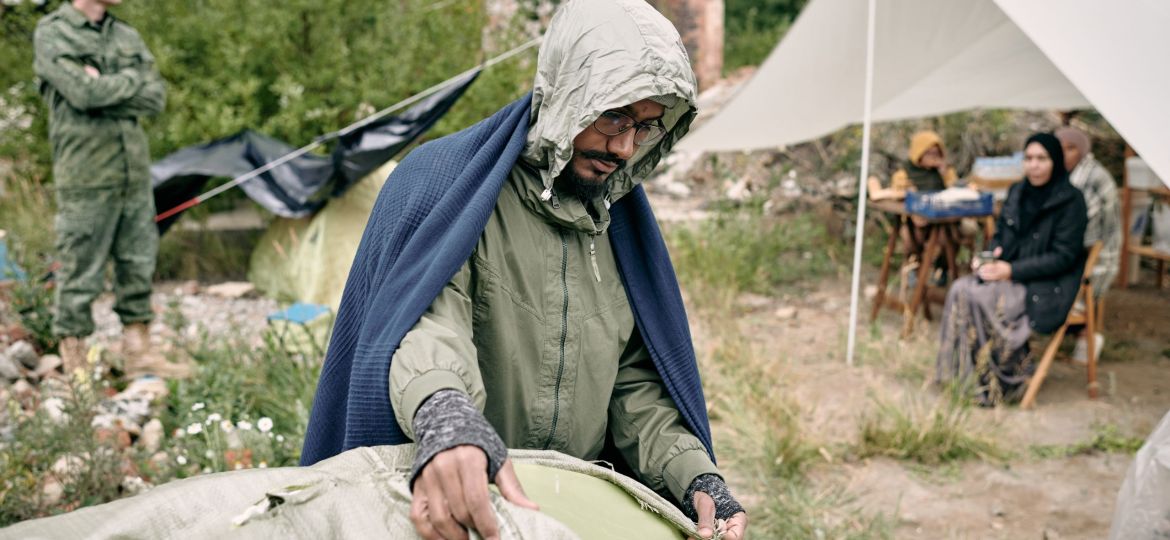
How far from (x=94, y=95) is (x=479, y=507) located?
447cm

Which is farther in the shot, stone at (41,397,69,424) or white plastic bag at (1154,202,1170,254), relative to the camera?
white plastic bag at (1154,202,1170,254)

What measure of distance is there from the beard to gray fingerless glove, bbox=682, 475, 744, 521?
1.96 feet

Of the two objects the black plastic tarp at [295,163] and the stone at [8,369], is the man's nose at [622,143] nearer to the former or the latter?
the stone at [8,369]

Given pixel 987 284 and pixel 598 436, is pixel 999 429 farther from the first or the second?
pixel 598 436

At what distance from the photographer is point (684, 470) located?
198cm

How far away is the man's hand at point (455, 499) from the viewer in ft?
4.35

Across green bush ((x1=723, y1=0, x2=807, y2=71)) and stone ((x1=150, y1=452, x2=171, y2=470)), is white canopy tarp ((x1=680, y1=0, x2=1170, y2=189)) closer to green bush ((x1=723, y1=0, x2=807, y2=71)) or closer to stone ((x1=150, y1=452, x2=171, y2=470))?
stone ((x1=150, y1=452, x2=171, y2=470))

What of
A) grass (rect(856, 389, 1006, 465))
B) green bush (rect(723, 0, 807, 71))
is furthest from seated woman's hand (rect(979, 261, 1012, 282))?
green bush (rect(723, 0, 807, 71))

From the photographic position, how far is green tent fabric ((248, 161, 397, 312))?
6.54 metres

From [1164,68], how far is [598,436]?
240 centimetres

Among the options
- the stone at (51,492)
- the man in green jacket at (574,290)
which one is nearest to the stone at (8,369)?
the stone at (51,492)

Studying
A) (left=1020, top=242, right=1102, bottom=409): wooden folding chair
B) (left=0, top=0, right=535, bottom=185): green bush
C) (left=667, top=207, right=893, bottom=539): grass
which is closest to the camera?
(left=667, top=207, right=893, bottom=539): grass

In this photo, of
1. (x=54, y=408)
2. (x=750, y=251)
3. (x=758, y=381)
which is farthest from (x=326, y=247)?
(x=750, y=251)

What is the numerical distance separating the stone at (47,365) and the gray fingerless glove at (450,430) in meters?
4.44
